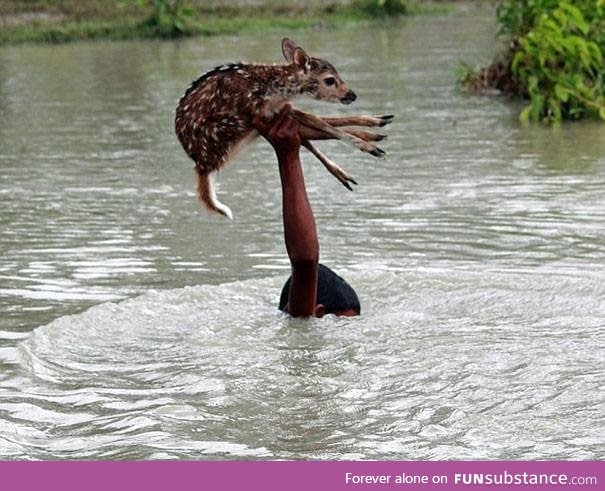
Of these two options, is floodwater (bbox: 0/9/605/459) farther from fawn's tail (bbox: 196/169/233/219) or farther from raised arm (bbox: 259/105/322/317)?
fawn's tail (bbox: 196/169/233/219)

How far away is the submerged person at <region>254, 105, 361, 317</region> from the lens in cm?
642

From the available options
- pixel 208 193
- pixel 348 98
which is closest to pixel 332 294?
pixel 208 193

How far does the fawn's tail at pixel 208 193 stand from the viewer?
21.5ft

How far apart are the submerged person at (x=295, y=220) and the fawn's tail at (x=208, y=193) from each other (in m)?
0.29

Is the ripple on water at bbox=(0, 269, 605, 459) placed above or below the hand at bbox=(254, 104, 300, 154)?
below

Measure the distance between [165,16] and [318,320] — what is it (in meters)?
22.6

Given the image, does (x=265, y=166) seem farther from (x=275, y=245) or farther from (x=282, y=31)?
(x=282, y=31)

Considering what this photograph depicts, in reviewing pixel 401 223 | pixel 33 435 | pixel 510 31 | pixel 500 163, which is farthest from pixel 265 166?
pixel 33 435

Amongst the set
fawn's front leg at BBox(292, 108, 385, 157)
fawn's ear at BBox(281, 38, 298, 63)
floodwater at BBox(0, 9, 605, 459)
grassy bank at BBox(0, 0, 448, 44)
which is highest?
fawn's ear at BBox(281, 38, 298, 63)

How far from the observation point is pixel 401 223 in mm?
9172

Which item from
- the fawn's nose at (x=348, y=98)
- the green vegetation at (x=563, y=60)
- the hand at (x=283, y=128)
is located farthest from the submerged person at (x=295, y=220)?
the green vegetation at (x=563, y=60)

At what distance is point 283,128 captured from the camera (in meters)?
6.41

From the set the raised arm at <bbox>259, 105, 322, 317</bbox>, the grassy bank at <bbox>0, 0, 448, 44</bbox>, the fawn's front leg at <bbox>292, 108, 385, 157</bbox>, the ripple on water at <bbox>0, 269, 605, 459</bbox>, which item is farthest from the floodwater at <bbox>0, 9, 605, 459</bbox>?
the grassy bank at <bbox>0, 0, 448, 44</bbox>

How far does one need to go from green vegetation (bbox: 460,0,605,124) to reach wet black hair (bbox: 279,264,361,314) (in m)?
7.00
